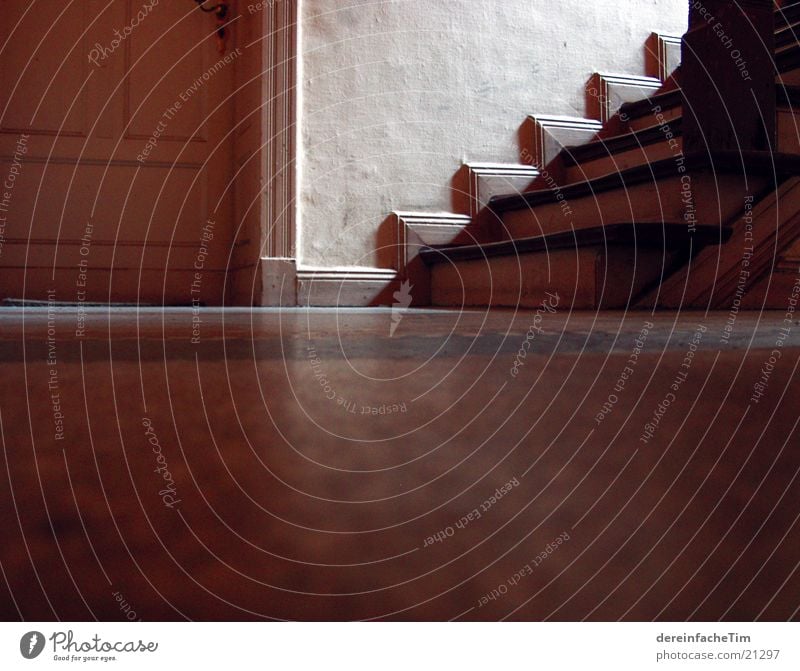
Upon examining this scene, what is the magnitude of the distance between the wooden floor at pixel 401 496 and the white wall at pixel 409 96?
1.85 meters

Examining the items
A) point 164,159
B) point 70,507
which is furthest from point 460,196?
point 70,507

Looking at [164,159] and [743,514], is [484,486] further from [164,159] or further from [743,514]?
[164,159]

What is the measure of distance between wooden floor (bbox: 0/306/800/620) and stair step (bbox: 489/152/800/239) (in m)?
1.19

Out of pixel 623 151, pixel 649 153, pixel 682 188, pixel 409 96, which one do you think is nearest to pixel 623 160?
pixel 623 151

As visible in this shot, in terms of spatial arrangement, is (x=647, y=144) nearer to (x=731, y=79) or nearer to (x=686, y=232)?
(x=731, y=79)

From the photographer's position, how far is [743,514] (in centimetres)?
21

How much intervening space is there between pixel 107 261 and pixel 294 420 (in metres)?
2.36

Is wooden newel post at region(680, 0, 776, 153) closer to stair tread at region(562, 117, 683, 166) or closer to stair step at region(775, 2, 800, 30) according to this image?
stair tread at region(562, 117, 683, 166)

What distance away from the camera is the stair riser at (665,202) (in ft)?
5.22

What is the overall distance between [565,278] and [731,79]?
0.55 m

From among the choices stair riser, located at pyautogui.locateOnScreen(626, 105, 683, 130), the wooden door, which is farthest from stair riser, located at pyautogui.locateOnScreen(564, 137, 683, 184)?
the wooden door

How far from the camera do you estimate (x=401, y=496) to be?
229mm
